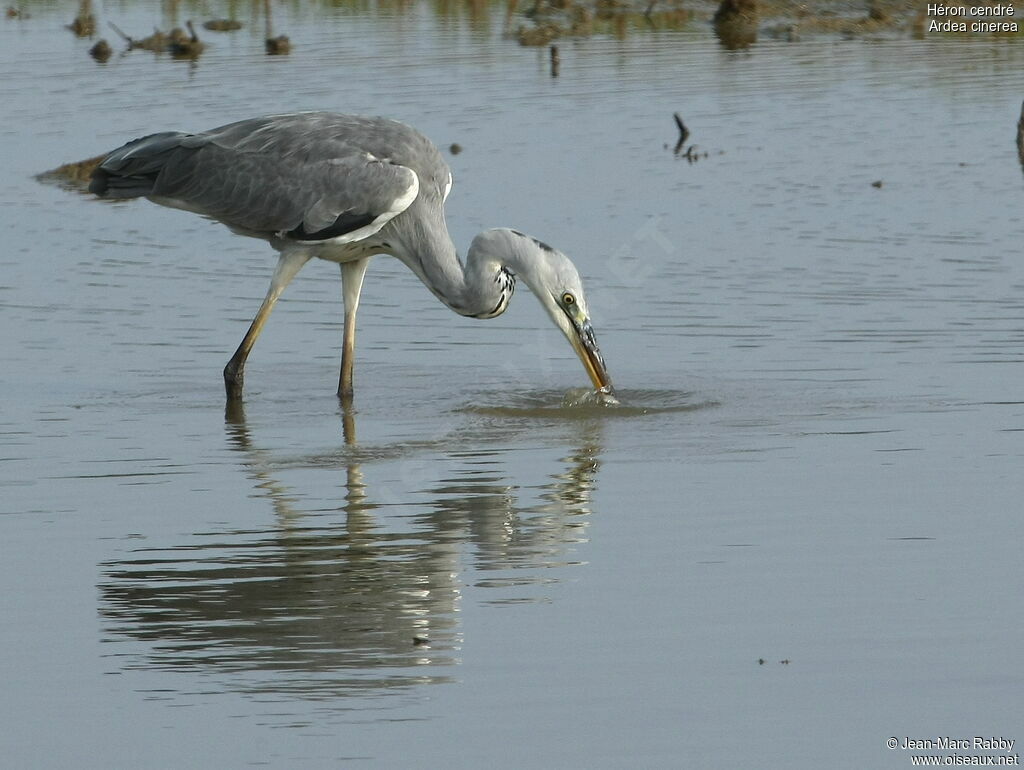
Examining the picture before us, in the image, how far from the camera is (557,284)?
31.1 feet

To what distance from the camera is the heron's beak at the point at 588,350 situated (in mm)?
9539

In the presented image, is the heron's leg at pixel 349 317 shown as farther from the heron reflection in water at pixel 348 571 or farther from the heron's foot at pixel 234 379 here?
the heron reflection in water at pixel 348 571

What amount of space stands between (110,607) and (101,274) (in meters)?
7.18

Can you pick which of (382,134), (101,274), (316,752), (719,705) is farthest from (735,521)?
(101,274)

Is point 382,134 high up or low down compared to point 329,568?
up

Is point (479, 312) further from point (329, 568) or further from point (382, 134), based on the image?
point (329, 568)

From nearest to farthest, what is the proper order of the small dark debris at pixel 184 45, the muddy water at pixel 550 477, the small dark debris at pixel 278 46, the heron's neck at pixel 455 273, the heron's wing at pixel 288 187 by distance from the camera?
1. the muddy water at pixel 550 477
2. the heron's neck at pixel 455 273
3. the heron's wing at pixel 288 187
4. the small dark debris at pixel 278 46
5. the small dark debris at pixel 184 45

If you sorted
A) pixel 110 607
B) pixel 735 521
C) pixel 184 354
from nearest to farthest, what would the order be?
pixel 110 607, pixel 735 521, pixel 184 354

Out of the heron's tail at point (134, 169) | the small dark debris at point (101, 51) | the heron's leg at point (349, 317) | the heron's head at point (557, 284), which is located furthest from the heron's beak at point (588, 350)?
the small dark debris at point (101, 51)

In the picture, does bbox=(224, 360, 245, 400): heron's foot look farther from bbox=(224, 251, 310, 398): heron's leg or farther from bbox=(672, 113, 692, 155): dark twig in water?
bbox=(672, 113, 692, 155): dark twig in water

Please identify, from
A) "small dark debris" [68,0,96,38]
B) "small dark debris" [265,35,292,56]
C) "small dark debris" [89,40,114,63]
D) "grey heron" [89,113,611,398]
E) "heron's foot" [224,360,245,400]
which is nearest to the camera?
"grey heron" [89,113,611,398]

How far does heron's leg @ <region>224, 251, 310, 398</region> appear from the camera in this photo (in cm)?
1000

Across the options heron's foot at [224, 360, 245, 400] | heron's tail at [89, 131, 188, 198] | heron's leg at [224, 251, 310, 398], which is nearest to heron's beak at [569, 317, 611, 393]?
heron's leg at [224, 251, 310, 398]

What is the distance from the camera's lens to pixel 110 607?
6.36 m
